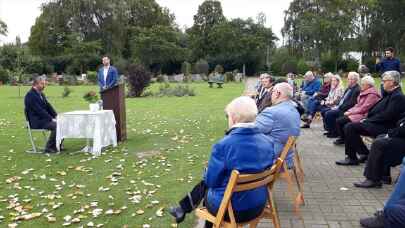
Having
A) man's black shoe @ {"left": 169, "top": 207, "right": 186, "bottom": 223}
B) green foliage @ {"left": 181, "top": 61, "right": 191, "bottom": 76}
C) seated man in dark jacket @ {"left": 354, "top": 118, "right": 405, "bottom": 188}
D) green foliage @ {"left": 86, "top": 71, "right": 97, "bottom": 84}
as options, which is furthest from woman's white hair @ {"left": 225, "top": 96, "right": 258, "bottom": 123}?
green foliage @ {"left": 181, "top": 61, "right": 191, "bottom": 76}

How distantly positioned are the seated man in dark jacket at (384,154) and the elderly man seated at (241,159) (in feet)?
9.58

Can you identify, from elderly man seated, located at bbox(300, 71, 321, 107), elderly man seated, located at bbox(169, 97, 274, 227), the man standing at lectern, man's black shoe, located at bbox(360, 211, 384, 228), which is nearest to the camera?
elderly man seated, located at bbox(169, 97, 274, 227)

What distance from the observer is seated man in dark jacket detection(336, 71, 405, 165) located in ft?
21.7

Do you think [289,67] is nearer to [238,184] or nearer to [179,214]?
[179,214]

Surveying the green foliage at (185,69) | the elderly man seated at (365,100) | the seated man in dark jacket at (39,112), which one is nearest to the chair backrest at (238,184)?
the elderly man seated at (365,100)

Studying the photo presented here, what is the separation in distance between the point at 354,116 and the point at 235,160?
5411 mm

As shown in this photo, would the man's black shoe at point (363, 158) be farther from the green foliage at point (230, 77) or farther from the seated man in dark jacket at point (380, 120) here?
the green foliage at point (230, 77)

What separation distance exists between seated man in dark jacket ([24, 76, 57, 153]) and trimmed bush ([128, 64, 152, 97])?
16.2m

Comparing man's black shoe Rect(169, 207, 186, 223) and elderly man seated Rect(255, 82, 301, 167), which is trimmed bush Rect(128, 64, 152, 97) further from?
man's black shoe Rect(169, 207, 186, 223)

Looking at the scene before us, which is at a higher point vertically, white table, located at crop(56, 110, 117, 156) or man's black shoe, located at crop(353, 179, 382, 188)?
white table, located at crop(56, 110, 117, 156)

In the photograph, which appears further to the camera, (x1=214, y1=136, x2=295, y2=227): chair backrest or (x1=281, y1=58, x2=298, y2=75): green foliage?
(x1=281, y1=58, x2=298, y2=75): green foliage

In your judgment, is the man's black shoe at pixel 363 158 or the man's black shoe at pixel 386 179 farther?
the man's black shoe at pixel 363 158

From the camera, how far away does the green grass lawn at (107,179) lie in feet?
17.1

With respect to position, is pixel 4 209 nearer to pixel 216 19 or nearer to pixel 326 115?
pixel 326 115
